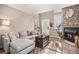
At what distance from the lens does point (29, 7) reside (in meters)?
2.25

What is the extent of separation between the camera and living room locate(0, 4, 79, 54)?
2195 mm

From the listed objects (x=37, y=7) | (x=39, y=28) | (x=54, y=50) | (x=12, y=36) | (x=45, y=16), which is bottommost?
(x=54, y=50)

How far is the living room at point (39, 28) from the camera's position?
2195 millimetres

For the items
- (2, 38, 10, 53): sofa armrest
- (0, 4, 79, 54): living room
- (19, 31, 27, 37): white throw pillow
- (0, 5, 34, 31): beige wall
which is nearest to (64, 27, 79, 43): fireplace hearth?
(0, 4, 79, 54): living room

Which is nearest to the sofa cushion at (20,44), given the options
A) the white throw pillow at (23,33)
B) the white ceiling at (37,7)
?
the white throw pillow at (23,33)

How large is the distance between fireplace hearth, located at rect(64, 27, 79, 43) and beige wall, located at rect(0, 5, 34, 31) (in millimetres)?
695

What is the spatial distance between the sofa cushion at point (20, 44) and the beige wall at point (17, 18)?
242 millimetres

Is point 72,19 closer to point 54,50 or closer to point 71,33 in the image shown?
point 71,33

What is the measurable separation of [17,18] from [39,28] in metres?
0.49

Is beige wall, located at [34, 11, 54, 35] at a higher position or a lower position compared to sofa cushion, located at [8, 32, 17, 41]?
higher

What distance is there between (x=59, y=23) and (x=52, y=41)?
387 mm

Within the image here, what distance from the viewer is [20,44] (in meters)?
2.23

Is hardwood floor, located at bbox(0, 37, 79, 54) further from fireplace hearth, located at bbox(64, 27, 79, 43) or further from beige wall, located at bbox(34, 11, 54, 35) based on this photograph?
beige wall, located at bbox(34, 11, 54, 35)

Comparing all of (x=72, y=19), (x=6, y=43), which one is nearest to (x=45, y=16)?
(x=72, y=19)
